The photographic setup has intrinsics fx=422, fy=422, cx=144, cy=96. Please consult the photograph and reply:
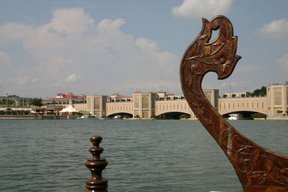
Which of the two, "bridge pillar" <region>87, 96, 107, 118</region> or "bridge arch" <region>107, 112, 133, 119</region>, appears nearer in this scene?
"bridge pillar" <region>87, 96, 107, 118</region>

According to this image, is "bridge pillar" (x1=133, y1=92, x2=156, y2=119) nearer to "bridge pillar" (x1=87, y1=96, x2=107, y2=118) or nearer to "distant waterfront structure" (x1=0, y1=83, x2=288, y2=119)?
"distant waterfront structure" (x1=0, y1=83, x2=288, y2=119)

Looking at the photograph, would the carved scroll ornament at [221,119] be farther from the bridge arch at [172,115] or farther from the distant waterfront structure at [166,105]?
the bridge arch at [172,115]

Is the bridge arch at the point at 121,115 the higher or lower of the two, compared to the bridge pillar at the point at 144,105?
lower

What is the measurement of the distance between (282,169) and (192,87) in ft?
3.83

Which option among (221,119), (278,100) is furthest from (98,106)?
(221,119)

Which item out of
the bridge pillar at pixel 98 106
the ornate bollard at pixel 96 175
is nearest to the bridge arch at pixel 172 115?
the bridge pillar at pixel 98 106

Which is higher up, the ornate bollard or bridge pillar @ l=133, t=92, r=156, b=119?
bridge pillar @ l=133, t=92, r=156, b=119

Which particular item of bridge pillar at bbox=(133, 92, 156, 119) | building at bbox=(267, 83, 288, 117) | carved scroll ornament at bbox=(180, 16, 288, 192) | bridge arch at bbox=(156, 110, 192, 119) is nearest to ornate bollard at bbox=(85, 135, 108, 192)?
carved scroll ornament at bbox=(180, 16, 288, 192)

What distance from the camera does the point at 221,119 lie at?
4.23 metres

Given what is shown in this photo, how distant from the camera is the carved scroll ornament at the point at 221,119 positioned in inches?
159

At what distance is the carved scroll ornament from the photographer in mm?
4031

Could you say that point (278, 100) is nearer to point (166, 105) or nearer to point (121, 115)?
point (166, 105)

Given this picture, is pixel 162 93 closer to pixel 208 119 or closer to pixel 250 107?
pixel 250 107

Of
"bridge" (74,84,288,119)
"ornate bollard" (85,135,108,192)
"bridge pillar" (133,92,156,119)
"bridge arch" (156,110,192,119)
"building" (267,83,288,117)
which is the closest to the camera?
"ornate bollard" (85,135,108,192)
